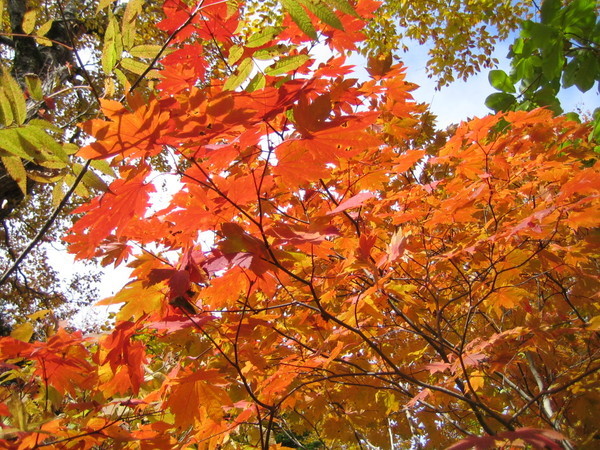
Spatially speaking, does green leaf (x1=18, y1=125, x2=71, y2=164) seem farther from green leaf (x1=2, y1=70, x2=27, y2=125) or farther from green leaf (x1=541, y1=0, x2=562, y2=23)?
green leaf (x1=541, y1=0, x2=562, y2=23)

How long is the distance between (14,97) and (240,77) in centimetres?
49

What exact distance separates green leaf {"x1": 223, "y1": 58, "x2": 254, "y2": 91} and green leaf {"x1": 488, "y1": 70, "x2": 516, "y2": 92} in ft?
7.97

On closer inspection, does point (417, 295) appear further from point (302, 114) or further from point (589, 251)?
point (302, 114)

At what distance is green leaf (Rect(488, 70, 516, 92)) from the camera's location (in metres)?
2.77

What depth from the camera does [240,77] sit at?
998mm

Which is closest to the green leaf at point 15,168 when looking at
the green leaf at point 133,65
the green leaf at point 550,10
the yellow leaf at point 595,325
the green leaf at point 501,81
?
the green leaf at point 133,65

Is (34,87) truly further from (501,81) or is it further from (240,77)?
(501,81)

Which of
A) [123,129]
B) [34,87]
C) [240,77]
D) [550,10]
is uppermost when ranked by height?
[550,10]

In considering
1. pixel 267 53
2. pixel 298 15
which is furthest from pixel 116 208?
pixel 298 15

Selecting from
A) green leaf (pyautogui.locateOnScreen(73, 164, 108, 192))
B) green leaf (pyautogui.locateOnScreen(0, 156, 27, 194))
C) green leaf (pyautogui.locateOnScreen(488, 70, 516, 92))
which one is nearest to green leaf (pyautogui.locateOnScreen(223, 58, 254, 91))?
green leaf (pyautogui.locateOnScreen(73, 164, 108, 192))

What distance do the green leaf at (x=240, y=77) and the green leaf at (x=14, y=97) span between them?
0.44 m

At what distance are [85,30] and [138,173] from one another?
21.5 feet

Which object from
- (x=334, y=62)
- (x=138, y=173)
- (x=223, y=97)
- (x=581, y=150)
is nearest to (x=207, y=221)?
(x=138, y=173)

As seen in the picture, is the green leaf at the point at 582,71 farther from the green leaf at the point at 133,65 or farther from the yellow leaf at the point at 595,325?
the green leaf at the point at 133,65
